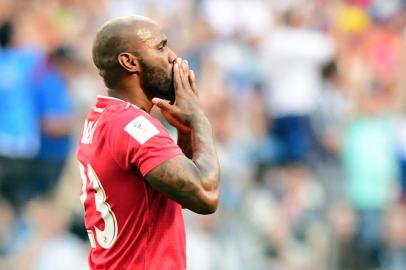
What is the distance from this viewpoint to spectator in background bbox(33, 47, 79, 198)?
968cm

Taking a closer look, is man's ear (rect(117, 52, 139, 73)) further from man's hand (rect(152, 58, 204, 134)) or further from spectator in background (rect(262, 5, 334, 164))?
spectator in background (rect(262, 5, 334, 164))

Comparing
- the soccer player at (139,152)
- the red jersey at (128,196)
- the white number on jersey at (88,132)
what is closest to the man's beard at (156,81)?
the soccer player at (139,152)

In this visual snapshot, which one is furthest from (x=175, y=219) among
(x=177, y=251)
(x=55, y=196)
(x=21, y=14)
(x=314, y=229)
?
(x=314, y=229)

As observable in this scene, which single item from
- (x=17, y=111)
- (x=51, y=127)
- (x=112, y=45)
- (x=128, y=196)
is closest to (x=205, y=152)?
(x=128, y=196)

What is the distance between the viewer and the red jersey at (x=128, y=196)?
4.61 meters

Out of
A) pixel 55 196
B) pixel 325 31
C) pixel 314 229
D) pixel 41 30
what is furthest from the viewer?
pixel 325 31

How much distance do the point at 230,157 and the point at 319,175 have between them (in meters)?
1.44

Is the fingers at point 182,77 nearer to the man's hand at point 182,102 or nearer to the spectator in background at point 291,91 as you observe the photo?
the man's hand at point 182,102

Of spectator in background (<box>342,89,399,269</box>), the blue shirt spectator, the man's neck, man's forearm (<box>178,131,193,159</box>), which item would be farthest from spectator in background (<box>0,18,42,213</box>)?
the man's neck

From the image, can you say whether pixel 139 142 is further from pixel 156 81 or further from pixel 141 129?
Result: pixel 156 81

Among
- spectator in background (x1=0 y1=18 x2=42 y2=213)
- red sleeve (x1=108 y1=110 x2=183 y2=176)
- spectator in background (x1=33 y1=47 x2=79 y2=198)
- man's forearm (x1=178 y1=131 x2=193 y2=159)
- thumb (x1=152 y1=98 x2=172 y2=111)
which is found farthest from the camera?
spectator in background (x1=33 y1=47 x2=79 y2=198)

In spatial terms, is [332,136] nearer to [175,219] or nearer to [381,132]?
[381,132]

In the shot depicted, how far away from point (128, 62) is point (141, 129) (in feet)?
1.04

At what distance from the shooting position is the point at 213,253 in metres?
10.1
